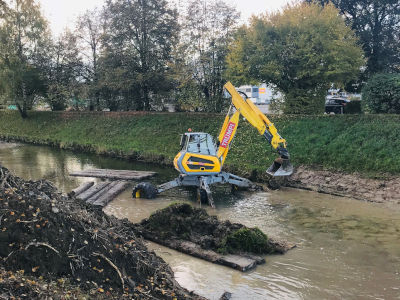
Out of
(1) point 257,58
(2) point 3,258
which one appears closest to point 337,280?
(2) point 3,258

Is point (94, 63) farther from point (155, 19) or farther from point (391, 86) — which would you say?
point (391, 86)

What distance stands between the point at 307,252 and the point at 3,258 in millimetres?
6784

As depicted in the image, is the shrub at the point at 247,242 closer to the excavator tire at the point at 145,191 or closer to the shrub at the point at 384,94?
the excavator tire at the point at 145,191

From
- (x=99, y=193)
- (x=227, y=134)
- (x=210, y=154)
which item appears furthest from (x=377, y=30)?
(x=99, y=193)

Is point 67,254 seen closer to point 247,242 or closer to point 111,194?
point 247,242

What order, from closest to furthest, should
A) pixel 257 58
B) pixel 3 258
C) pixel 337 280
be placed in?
pixel 3 258, pixel 337 280, pixel 257 58

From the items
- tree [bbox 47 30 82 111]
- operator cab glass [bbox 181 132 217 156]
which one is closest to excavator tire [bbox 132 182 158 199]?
operator cab glass [bbox 181 132 217 156]

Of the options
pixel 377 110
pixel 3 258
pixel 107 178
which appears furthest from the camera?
pixel 377 110

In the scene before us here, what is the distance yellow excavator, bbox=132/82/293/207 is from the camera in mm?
14195

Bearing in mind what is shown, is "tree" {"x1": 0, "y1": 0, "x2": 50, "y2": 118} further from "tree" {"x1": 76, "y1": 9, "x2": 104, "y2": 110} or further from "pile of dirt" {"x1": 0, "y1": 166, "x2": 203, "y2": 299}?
"pile of dirt" {"x1": 0, "y1": 166, "x2": 203, "y2": 299}

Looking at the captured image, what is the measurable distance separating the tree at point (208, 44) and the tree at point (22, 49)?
610 inches

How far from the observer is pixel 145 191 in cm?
1467

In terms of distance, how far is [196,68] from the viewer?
1098 inches

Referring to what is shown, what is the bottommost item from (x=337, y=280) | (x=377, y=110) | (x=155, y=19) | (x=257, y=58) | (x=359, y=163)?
(x=337, y=280)
